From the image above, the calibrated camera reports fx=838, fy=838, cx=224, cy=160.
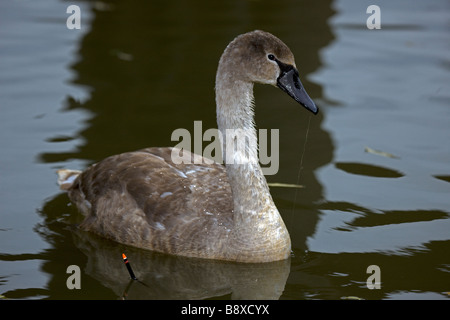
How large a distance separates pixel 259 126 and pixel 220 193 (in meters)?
2.83

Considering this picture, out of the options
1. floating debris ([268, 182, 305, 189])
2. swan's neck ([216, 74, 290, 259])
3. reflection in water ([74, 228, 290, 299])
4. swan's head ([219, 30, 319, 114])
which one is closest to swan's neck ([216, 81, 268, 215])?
swan's neck ([216, 74, 290, 259])

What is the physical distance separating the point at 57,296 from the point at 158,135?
145 inches

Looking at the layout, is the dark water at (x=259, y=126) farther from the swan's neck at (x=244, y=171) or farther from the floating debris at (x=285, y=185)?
the swan's neck at (x=244, y=171)

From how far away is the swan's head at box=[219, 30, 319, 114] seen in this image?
7.26 m

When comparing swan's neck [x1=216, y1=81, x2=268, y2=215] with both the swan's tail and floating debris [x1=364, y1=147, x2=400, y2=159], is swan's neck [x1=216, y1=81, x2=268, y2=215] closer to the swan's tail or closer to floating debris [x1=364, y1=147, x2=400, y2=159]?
the swan's tail


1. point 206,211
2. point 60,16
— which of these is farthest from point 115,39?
point 206,211

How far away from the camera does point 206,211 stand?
7.64m

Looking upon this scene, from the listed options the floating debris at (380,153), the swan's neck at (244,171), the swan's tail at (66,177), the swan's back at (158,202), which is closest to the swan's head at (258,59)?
the swan's neck at (244,171)

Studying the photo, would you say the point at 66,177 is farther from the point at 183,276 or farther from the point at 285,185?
the point at 285,185

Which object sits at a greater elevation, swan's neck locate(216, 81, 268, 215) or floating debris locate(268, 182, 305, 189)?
swan's neck locate(216, 81, 268, 215)

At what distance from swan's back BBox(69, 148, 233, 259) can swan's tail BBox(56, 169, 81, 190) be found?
396 mm

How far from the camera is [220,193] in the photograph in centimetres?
784

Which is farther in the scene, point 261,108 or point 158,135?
point 261,108

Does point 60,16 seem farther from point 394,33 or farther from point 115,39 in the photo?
point 394,33
